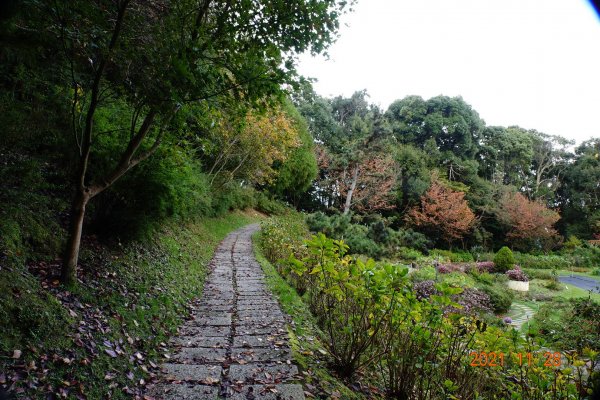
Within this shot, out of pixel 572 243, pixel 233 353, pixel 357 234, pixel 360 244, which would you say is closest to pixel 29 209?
pixel 233 353

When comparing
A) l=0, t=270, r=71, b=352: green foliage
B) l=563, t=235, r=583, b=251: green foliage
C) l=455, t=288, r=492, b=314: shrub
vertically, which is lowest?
l=455, t=288, r=492, b=314: shrub

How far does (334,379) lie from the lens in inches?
123

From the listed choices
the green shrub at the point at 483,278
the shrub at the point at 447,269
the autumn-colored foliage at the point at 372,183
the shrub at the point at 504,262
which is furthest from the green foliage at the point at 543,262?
the green shrub at the point at 483,278

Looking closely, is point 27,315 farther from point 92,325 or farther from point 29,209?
point 29,209

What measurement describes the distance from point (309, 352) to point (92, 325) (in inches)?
81.5

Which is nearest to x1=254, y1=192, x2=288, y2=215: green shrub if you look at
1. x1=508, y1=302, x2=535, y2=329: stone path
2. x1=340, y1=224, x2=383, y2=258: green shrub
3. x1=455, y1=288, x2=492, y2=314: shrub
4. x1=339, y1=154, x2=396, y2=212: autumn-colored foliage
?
x1=339, y1=154, x2=396, y2=212: autumn-colored foliage

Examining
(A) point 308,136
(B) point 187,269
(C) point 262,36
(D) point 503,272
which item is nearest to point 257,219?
(A) point 308,136

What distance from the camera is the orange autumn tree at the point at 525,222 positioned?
25.7 meters

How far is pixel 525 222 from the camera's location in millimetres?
25703

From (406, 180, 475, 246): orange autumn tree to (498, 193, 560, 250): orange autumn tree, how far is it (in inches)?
132

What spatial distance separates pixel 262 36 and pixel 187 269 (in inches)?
181

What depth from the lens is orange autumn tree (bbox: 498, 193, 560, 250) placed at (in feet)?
84.3

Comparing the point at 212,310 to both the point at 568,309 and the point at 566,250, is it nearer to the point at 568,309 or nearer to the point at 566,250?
the point at 568,309

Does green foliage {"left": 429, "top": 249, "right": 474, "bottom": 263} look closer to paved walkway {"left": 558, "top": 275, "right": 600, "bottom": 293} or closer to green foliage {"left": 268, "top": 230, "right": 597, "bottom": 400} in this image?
paved walkway {"left": 558, "top": 275, "right": 600, "bottom": 293}
